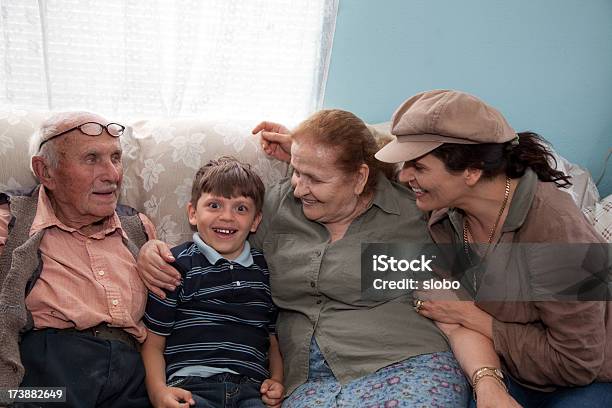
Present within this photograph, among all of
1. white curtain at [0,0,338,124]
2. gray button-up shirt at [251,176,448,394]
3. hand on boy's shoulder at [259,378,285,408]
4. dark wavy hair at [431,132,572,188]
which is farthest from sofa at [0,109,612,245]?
hand on boy's shoulder at [259,378,285,408]

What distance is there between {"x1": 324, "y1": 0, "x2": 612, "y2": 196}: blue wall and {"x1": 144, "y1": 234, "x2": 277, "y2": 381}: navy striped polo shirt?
1072 millimetres

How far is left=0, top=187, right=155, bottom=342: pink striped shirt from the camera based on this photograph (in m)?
1.68

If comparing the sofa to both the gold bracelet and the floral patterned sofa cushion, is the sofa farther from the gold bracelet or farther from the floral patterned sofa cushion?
the gold bracelet

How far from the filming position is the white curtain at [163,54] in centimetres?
235

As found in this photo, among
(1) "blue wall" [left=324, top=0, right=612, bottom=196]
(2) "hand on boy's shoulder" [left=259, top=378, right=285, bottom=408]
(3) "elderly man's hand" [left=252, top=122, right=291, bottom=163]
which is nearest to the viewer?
(2) "hand on boy's shoulder" [left=259, top=378, right=285, bottom=408]

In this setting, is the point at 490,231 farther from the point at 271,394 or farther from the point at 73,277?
the point at 73,277

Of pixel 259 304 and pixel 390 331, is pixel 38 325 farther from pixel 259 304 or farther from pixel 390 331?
pixel 390 331

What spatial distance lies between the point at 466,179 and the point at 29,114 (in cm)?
143

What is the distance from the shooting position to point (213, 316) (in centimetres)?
181

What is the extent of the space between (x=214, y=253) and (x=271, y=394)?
0.45 metres

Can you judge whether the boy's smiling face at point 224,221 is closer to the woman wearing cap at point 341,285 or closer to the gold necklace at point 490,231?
the woman wearing cap at point 341,285

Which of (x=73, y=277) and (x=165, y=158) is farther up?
(x=165, y=158)

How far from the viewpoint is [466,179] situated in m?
1.63

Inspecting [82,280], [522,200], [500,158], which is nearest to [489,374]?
[522,200]
